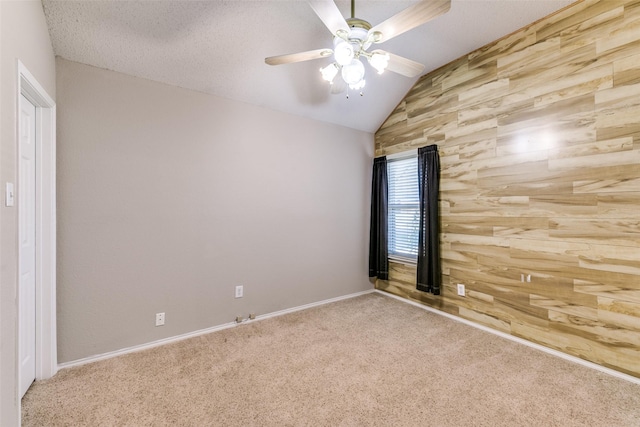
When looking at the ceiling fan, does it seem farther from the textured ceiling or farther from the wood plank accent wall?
the wood plank accent wall

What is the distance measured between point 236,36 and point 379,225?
2768 millimetres

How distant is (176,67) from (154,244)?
1.59 meters

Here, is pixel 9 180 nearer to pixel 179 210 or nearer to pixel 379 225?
pixel 179 210

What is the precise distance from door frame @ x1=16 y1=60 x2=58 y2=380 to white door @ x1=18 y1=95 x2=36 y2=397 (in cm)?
2

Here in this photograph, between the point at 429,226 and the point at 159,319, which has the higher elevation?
the point at 429,226

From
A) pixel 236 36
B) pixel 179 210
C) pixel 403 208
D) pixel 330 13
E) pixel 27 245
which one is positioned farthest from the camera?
pixel 403 208

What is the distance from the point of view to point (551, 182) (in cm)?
235

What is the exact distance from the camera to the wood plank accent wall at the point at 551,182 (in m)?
2.01

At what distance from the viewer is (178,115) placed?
2.58m

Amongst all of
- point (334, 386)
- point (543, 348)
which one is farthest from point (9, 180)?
point (543, 348)

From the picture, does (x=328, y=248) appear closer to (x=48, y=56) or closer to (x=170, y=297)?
(x=170, y=297)

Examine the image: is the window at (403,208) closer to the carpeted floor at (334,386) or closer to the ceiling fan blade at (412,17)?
the carpeted floor at (334,386)

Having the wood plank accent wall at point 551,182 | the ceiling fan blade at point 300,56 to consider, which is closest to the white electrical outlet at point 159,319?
the ceiling fan blade at point 300,56

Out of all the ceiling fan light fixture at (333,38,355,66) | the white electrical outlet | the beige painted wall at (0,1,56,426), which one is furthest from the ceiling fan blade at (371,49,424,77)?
the white electrical outlet
